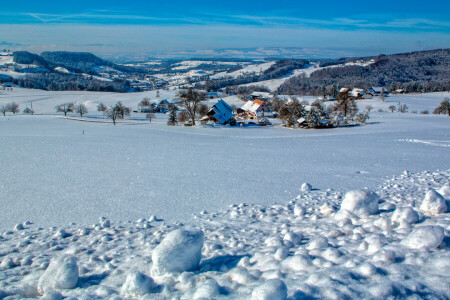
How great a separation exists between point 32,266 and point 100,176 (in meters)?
4.38

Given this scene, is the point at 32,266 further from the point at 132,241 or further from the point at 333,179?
the point at 333,179

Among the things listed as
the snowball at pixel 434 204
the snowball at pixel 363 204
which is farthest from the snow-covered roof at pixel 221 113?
the snowball at pixel 434 204

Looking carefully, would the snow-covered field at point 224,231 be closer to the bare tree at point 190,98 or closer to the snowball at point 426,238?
the snowball at point 426,238

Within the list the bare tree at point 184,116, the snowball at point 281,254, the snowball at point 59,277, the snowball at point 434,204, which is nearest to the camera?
the snowball at point 59,277

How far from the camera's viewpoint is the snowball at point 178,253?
9.01 ft

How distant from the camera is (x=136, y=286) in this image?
2.37m

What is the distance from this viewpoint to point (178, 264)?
9.07 ft

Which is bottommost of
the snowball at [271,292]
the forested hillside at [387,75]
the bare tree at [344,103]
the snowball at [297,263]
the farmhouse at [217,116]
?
the farmhouse at [217,116]

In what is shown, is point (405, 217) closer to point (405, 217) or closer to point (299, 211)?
point (405, 217)

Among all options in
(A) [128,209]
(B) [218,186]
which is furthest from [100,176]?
(B) [218,186]

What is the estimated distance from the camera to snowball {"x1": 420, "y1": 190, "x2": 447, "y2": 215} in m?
3.93

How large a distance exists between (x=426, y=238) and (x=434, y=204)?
1583 mm

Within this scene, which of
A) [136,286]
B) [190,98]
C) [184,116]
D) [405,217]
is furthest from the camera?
[184,116]

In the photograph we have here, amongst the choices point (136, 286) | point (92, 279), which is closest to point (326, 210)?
point (136, 286)
